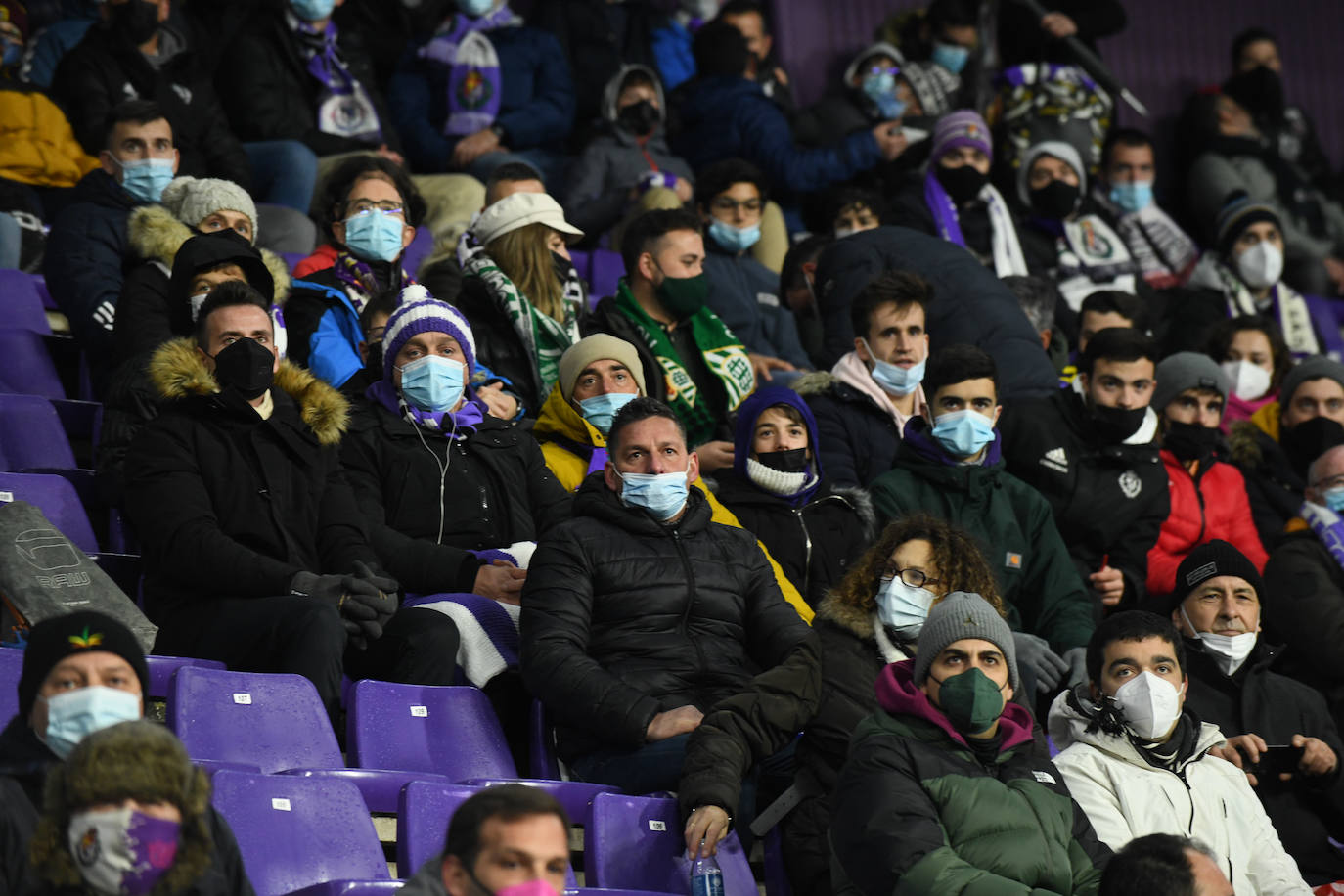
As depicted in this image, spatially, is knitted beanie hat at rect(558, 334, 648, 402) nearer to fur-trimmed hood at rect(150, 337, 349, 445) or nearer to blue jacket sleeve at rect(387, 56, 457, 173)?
fur-trimmed hood at rect(150, 337, 349, 445)

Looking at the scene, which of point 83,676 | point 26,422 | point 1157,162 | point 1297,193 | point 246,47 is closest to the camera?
point 83,676

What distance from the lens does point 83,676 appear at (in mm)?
3150

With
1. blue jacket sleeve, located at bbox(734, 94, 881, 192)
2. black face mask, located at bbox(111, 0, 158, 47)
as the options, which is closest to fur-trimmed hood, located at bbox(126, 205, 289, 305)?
black face mask, located at bbox(111, 0, 158, 47)

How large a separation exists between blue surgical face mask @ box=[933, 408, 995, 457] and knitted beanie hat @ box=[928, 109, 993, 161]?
308 centimetres

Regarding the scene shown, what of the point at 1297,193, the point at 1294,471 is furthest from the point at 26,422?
the point at 1297,193

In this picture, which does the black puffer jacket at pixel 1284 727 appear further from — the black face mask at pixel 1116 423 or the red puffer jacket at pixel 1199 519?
the black face mask at pixel 1116 423

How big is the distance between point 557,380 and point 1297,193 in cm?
644

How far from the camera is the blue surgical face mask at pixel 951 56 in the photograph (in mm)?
9984

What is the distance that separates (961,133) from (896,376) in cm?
263

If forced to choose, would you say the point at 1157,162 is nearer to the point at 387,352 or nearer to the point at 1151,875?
the point at 387,352

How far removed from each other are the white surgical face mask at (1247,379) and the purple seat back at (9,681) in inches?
213

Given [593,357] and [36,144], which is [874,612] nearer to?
[593,357]

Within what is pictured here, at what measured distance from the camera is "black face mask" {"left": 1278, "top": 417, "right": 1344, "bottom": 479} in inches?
265

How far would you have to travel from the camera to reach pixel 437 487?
5.01 meters
